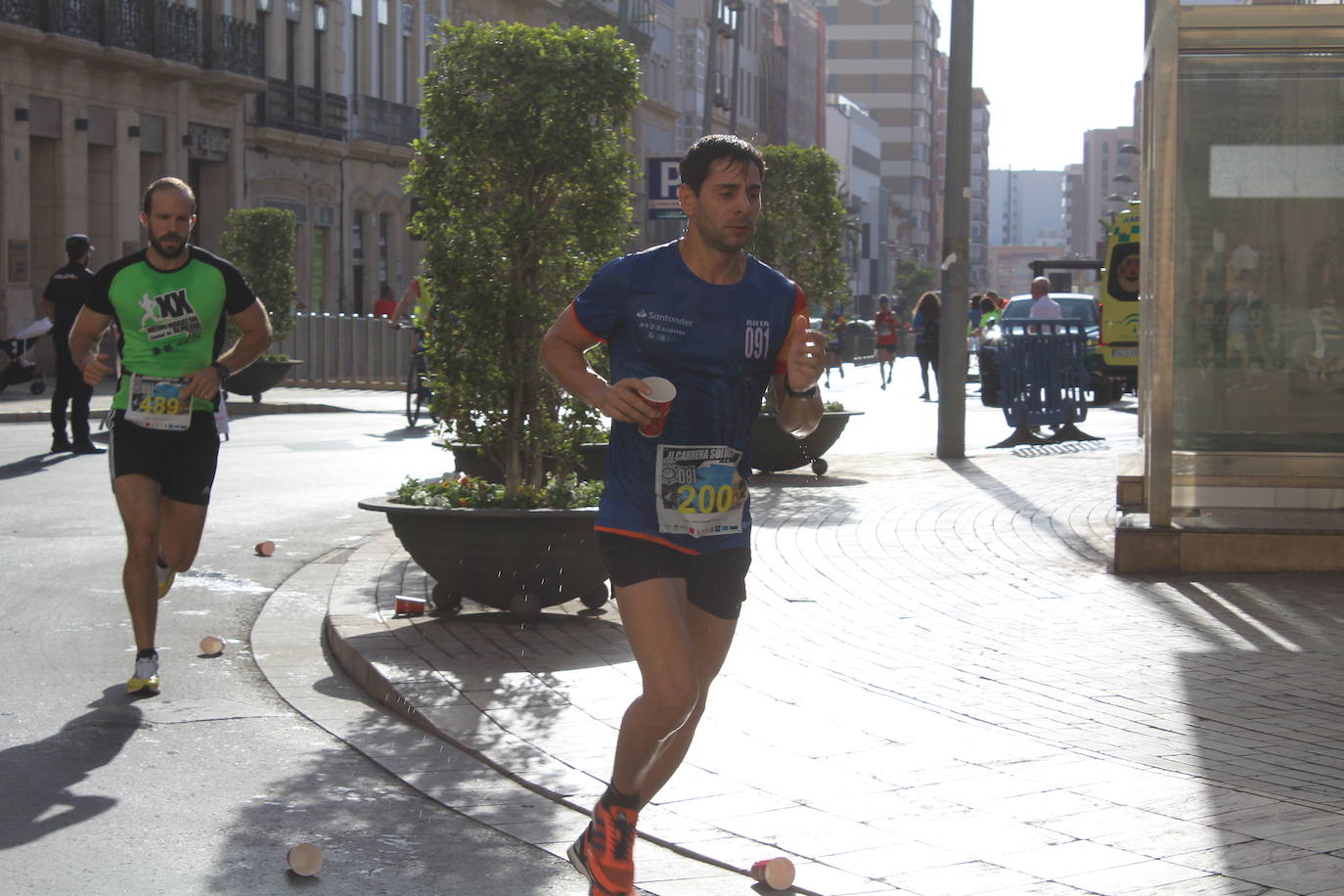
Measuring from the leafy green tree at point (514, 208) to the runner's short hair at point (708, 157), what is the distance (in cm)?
390

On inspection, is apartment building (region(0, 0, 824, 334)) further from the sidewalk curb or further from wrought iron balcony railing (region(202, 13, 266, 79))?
the sidewalk curb

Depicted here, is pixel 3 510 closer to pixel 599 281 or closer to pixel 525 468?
pixel 525 468

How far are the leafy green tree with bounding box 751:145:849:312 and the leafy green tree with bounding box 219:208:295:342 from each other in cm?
1509

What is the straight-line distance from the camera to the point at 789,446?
1523cm

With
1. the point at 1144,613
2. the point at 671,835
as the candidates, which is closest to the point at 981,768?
the point at 671,835

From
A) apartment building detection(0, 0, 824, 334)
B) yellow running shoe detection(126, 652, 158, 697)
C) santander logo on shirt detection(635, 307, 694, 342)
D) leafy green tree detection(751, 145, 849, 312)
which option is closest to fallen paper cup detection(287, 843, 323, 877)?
santander logo on shirt detection(635, 307, 694, 342)

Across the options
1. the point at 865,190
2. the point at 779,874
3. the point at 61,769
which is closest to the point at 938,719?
the point at 779,874

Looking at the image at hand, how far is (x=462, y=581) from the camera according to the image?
26.9 feet

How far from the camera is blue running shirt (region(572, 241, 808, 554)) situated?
181 inches

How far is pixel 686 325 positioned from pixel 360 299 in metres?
43.7

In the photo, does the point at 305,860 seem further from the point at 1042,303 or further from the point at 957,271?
the point at 1042,303

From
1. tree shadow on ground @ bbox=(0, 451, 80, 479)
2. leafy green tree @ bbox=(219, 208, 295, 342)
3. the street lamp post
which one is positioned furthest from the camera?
leafy green tree @ bbox=(219, 208, 295, 342)

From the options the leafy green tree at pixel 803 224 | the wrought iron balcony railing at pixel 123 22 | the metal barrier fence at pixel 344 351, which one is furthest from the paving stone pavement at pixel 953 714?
the wrought iron balcony railing at pixel 123 22

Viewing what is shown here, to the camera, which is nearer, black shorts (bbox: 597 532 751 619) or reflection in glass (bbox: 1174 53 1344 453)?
black shorts (bbox: 597 532 751 619)
